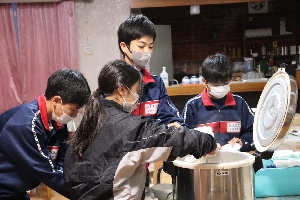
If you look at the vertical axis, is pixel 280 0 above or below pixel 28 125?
above

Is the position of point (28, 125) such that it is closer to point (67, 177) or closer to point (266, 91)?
point (67, 177)

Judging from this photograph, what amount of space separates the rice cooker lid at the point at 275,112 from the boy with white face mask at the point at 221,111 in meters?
0.51

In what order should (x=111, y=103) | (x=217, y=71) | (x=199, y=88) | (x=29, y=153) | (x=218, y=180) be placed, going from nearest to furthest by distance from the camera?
(x=218, y=180)
(x=111, y=103)
(x=29, y=153)
(x=217, y=71)
(x=199, y=88)

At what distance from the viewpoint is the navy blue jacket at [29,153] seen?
1.48 meters

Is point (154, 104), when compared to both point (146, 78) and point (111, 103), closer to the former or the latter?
point (146, 78)

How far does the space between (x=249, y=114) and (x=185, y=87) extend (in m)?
2.89

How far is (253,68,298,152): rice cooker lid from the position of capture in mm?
1219

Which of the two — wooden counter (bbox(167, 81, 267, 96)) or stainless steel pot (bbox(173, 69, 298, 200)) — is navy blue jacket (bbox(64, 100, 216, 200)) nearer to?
stainless steel pot (bbox(173, 69, 298, 200))

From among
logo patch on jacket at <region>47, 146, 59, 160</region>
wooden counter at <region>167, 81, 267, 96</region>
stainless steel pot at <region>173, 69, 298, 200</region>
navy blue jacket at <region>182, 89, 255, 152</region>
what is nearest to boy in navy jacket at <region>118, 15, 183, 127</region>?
navy blue jacket at <region>182, 89, 255, 152</region>

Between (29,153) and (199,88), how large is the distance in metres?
3.67

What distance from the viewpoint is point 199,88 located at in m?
4.97

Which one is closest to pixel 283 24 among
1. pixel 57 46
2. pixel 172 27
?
pixel 172 27

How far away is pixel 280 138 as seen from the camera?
4.04 ft

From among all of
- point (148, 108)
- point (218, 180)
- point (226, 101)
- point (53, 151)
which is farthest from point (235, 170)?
point (226, 101)
